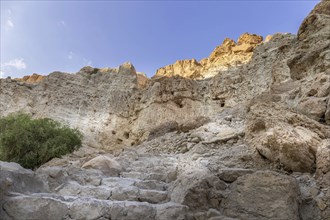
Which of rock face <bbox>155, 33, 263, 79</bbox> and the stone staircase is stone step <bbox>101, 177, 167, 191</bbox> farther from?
rock face <bbox>155, 33, 263, 79</bbox>

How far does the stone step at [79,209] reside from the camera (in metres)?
3.92

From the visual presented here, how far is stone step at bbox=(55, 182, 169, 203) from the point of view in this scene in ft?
16.1

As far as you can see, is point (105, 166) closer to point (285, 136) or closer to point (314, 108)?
point (285, 136)

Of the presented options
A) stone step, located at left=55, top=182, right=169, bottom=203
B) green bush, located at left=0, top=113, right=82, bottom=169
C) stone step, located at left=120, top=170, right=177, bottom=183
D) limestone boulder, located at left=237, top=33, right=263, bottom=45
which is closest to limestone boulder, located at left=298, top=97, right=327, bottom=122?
stone step, located at left=120, top=170, right=177, bottom=183

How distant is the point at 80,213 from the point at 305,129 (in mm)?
4335

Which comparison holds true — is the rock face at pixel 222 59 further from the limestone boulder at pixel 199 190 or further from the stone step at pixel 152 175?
the limestone boulder at pixel 199 190

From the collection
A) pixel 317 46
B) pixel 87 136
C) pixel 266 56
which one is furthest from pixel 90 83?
pixel 317 46

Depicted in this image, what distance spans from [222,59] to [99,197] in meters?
34.1

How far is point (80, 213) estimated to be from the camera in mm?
4070

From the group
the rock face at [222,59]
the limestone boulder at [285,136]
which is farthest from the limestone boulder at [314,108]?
the rock face at [222,59]

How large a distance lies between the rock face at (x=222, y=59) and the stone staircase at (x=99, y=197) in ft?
94.0

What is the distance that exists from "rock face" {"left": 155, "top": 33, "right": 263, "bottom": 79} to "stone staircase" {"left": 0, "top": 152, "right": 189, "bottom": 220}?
28.6 m

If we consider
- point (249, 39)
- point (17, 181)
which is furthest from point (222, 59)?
point (17, 181)

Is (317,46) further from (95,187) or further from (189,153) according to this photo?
(95,187)
